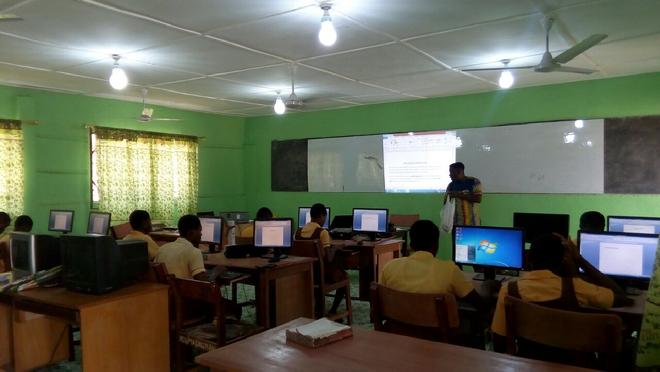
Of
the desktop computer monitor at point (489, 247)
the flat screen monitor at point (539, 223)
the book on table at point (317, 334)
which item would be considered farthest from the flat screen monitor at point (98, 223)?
the book on table at point (317, 334)

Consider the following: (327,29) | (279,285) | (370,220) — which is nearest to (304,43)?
(327,29)

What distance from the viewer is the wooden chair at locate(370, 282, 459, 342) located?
232cm

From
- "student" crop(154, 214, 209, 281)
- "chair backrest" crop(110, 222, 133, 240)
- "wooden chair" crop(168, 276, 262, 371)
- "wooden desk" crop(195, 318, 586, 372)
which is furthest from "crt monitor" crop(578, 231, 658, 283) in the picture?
"chair backrest" crop(110, 222, 133, 240)

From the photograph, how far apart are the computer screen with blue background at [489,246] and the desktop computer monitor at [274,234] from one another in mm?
1802

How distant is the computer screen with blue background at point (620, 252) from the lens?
2.97m

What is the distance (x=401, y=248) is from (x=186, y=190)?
12.1 feet

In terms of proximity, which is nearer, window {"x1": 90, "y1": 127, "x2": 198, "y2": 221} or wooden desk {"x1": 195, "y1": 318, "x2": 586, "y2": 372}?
wooden desk {"x1": 195, "y1": 318, "x2": 586, "y2": 372}

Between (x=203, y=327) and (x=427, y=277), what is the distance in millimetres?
1588

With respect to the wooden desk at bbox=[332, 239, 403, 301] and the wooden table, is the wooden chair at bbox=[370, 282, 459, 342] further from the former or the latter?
the wooden desk at bbox=[332, 239, 403, 301]

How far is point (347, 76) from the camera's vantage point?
5.58 m

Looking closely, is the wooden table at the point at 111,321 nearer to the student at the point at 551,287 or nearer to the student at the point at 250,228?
the student at the point at 551,287

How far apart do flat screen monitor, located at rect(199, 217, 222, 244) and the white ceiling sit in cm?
159

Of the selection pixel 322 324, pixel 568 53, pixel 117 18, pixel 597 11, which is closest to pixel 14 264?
pixel 117 18

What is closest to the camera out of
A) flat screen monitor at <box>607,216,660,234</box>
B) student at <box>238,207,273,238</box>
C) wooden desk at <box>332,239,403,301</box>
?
flat screen monitor at <box>607,216,660,234</box>
